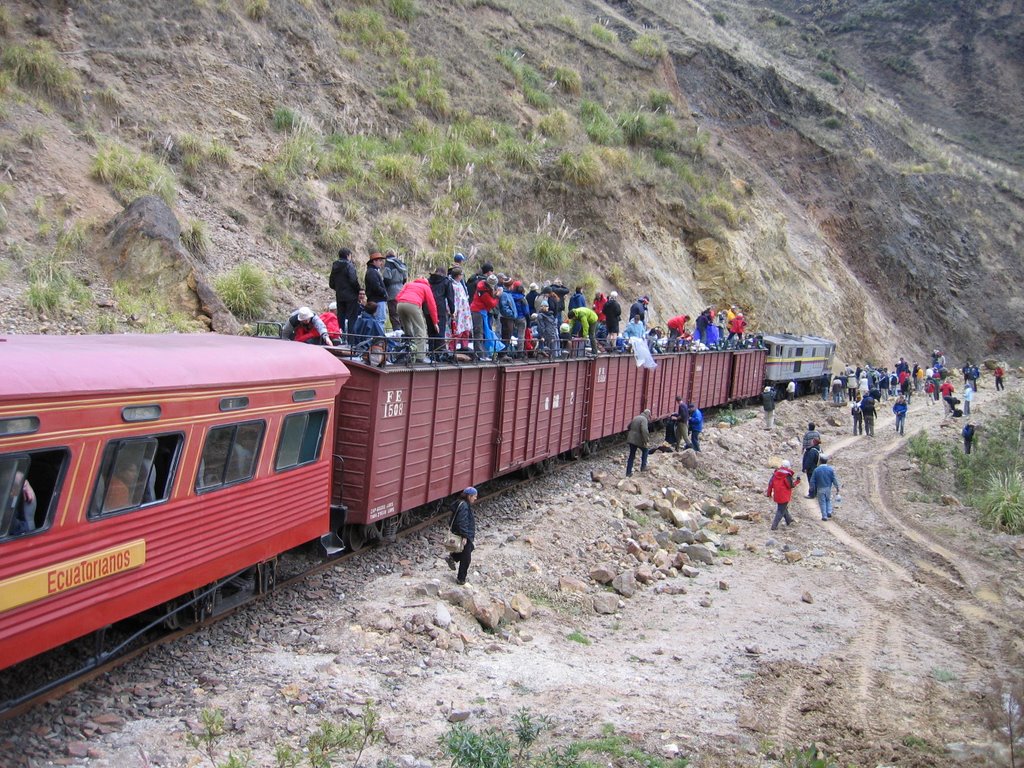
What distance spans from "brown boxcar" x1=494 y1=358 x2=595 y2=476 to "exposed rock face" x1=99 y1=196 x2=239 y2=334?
19.4 ft

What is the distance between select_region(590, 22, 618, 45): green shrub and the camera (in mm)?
43781

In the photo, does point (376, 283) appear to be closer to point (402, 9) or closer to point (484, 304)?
point (484, 304)

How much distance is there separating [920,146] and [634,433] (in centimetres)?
5370

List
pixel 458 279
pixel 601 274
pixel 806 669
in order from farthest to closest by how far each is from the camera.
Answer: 1. pixel 601 274
2. pixel 458 279
3. pixel 806 669

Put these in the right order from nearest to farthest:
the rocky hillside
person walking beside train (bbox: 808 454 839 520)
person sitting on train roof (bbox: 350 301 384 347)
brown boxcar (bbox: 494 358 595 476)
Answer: person sitting on train roof (bbox: 350 301 384 347) < brown boxcar (bbox: 494 358 595 476) < person walking beside train (bbox: 808 454 839 520) < the rocky hillside

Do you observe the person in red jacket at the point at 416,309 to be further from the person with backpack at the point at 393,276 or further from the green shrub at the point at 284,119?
the green shrub at the point at 284,119

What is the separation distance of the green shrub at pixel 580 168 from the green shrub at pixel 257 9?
1148 centimetres

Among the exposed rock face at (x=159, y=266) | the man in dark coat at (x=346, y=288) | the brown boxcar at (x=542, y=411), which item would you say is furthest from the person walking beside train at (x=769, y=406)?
the man in dark coat at (x=346, y=288)

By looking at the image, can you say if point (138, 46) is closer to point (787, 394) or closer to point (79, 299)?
point (79, 299)

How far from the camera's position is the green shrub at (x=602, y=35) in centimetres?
4378

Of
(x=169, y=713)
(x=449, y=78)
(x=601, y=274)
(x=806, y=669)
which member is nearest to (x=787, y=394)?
(x=601, y=274)

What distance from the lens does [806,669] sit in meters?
9.16

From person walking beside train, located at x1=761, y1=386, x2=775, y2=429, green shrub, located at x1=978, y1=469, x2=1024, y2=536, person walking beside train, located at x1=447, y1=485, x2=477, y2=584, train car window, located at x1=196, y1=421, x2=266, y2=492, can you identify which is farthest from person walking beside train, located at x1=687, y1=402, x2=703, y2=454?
train car window, located at x1=196, y1=421, x2=266, y2=492

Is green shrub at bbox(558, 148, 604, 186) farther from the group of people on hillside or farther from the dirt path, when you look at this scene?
the dirt path
